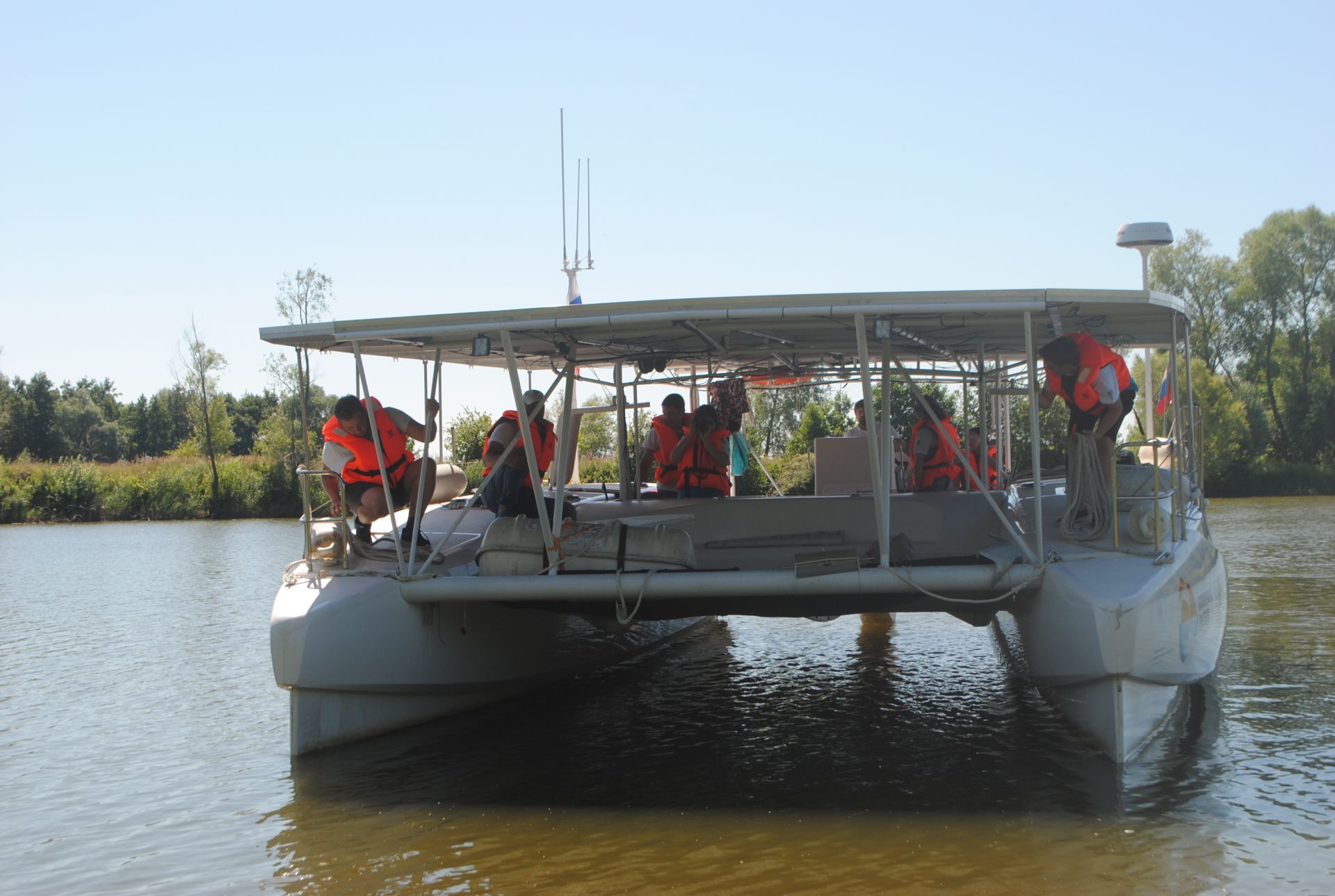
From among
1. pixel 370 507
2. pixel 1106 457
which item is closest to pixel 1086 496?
pixel 1106 457

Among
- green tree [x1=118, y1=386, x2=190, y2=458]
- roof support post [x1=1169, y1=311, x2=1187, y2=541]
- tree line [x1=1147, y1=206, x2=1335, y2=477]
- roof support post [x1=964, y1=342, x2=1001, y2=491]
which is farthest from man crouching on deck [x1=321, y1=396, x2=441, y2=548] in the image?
green tree [x1=118, y1=386, x2=190, y2=458]

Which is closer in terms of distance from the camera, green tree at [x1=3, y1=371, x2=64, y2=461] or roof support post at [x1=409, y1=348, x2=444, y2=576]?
roof support post at [x1=409, y1=348, x2=444, y2=576]

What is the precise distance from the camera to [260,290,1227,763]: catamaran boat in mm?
6145

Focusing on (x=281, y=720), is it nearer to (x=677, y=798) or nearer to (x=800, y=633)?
(x=677, y=798)

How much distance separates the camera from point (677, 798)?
6.18m

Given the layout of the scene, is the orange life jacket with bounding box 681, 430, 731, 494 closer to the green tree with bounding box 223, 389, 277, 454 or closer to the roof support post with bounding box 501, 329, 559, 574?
the roof support post with bounding box 501, 329, 559, 574

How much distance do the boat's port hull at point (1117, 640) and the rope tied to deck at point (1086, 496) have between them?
34cm

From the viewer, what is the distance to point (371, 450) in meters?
7.70

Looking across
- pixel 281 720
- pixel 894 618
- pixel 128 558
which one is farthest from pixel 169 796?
pixel 128 558

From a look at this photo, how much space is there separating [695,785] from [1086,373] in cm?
315

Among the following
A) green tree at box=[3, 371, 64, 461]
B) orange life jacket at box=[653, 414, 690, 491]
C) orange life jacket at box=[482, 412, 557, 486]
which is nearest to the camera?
orange life jacket at box=[482, 412, 557, 486]

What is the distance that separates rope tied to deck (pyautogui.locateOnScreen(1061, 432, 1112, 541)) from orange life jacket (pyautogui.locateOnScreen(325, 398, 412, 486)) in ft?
13.2

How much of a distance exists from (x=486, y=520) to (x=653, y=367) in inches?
76.8

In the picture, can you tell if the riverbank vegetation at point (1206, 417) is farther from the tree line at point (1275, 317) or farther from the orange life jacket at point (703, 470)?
the orange life jacket at point (703, 470)
